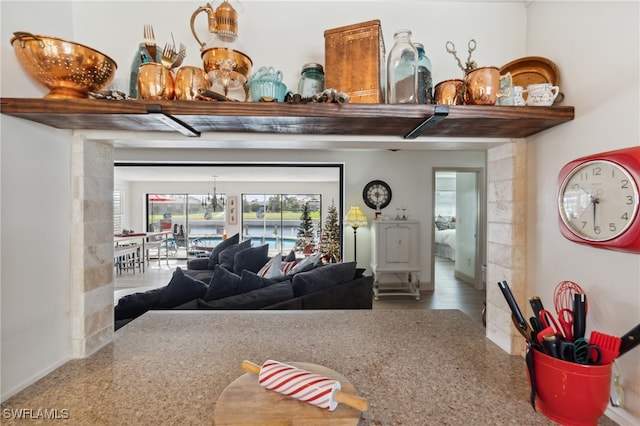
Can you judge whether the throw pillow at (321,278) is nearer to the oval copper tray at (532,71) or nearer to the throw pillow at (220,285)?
the throw pillow at (220,285)

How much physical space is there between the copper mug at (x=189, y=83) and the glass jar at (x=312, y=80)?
12.2 inches

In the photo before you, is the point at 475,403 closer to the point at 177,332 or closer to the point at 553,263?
the point at 553,263

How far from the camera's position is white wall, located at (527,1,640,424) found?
669 mm

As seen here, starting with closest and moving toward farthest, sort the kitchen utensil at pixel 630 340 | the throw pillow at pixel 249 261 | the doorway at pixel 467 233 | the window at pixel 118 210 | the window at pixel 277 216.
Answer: the kitchen utensil at pixel 630 340 < the throw pillow at pixel 249 261 < the doorway at pixel 467 233 < the window at pixel 118 210 < the window at pixel 277 216

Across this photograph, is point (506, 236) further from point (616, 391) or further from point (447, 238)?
point (447, 238)

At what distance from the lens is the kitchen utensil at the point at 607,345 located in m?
0.65

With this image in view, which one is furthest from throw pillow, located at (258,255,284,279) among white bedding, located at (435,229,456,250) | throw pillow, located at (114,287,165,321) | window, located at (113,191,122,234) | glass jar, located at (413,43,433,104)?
window, located at (113,191,122,234)

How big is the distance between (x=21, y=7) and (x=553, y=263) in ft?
5.72

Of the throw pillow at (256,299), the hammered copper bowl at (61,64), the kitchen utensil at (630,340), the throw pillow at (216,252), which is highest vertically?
the hammered copper bowl at (61,64)

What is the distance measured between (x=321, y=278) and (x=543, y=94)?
1990 millimetres

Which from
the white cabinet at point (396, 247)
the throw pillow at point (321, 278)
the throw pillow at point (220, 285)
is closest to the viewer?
the throw pillow at point (220, 285)

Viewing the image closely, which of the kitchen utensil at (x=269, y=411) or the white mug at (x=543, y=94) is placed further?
the white mug at (x=543, y=94)

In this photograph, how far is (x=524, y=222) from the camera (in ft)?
3.22

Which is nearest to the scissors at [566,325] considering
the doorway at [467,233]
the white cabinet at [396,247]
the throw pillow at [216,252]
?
the white cabinet at [396,247]
